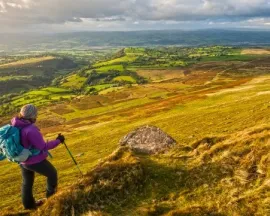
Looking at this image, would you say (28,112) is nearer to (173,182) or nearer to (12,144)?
(12,144)

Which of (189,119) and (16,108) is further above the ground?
(189,119)

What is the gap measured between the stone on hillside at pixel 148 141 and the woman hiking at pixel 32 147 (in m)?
7.21

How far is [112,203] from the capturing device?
14.2 meters

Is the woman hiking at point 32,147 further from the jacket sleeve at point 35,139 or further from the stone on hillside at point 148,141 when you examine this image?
the stone on hillside at point 148,141

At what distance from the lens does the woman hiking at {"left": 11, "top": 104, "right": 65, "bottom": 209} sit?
13.2 meters

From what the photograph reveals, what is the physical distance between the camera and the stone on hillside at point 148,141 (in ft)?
70.6

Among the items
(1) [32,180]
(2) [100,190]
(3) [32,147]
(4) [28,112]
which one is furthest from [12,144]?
(2) [100,190]

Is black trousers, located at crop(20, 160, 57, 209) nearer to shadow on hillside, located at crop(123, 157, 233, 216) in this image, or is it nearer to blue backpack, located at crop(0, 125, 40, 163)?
blue backpack, located at crop(0, 125, 40, 163)

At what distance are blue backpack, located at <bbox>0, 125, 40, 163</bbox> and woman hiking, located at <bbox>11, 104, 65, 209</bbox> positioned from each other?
0.18 metres

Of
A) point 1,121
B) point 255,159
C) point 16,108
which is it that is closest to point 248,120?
point 255,159

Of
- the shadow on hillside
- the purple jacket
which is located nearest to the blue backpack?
the purple jacket

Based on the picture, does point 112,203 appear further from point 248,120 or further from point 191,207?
point 248,120

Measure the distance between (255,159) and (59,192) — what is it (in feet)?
31.8

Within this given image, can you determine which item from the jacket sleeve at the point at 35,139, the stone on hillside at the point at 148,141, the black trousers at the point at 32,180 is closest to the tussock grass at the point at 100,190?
the black trousers at the point at 32,180
